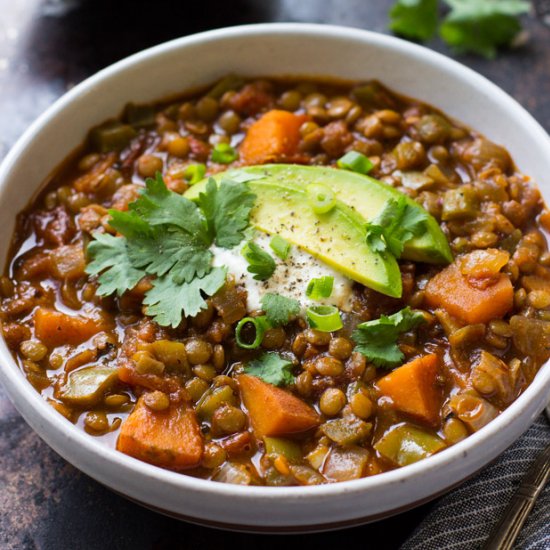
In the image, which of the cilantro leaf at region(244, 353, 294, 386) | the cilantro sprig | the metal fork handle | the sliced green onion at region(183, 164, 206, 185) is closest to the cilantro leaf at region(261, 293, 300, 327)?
the cilantro leaf at region(244, 353, 294, 386)

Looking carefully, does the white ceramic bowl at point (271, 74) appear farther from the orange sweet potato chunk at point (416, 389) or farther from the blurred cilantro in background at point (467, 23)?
the blurred cilantro in background at point (467, 23)

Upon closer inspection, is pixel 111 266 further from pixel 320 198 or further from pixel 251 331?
pixel 320 198

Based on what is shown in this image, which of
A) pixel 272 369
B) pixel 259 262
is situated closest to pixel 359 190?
pixel 259 262

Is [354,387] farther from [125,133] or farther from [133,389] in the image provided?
[125,133]

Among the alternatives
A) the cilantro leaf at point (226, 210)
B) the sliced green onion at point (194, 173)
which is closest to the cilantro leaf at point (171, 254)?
the cilantro leaf at point (226, 210)

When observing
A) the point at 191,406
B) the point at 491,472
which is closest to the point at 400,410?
the point at 491,472
